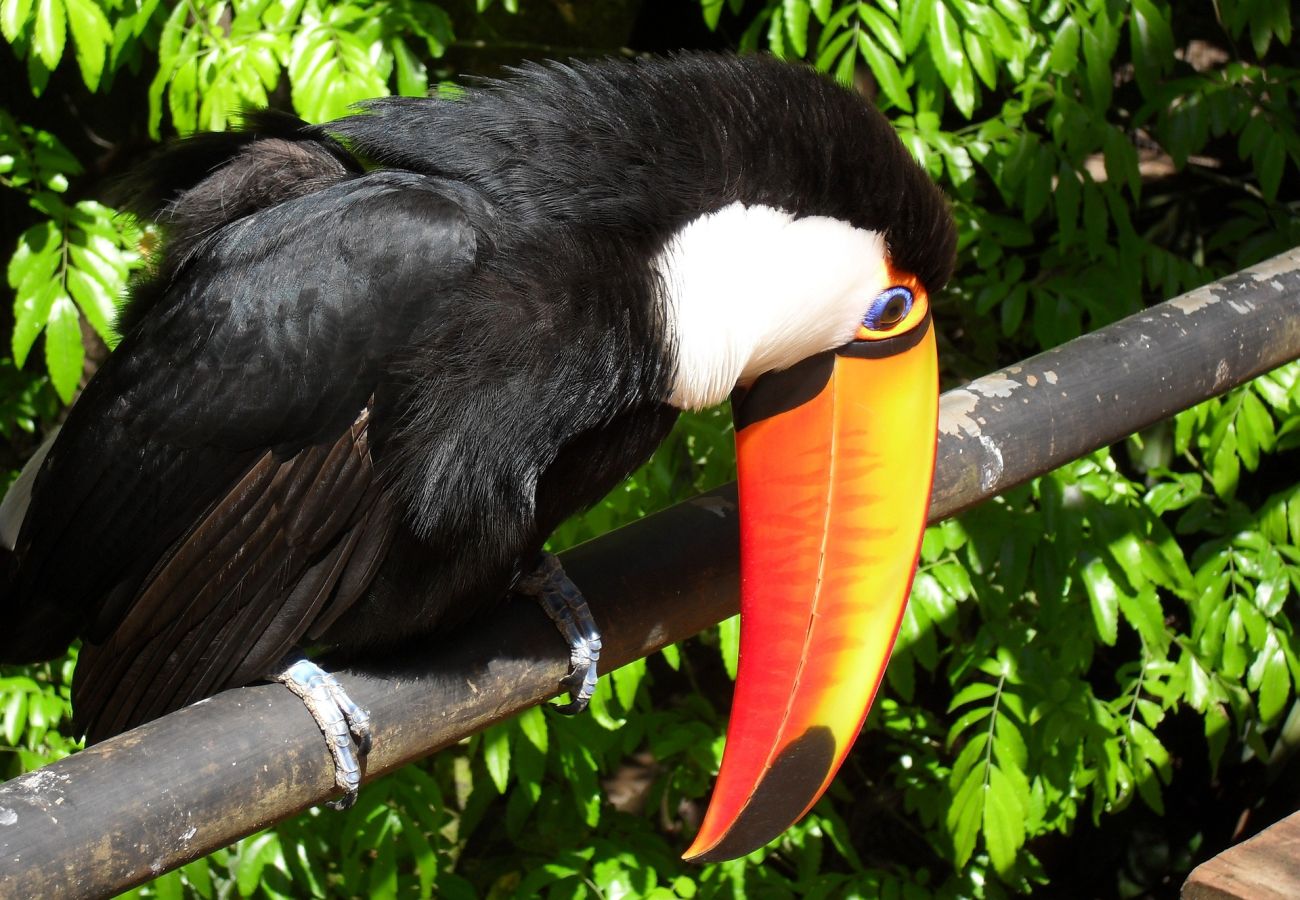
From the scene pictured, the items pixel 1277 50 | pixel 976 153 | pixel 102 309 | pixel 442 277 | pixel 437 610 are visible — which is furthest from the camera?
pixel 1277 50

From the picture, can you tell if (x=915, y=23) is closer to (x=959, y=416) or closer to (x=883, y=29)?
(x=883, y=29)

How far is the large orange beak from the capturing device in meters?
1.98

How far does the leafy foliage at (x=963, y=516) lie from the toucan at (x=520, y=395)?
1.88 ft

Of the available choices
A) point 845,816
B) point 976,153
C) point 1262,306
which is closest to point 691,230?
point 1262,306

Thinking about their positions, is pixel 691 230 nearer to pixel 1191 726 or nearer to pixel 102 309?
pixel 102 309

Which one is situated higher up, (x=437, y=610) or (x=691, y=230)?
(x=691, y=230)

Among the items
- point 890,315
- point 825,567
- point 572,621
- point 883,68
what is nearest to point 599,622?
point 572,621

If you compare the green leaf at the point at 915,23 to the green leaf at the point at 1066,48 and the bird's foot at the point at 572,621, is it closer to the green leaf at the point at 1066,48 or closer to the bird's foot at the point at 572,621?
the green leaf at the point at 1066,48

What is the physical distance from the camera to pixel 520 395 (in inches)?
72.1

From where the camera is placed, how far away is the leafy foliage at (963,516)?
8.64ft

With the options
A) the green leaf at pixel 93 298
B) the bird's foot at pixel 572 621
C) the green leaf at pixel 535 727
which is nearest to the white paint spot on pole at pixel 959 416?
the bird's foot at pixel 572 621

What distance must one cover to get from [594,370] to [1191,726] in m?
2.87

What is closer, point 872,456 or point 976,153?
point 872,456

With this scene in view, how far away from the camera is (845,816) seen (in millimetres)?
4152
